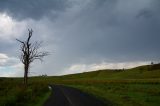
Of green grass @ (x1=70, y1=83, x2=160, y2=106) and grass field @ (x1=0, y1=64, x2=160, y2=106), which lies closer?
green grass @ (x1=70, y1=83, x2=160, y2=106)

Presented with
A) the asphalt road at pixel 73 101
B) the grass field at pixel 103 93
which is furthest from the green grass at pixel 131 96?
the asphalt road at pixel 73 101

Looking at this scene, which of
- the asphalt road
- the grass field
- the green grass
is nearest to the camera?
the asphalt road

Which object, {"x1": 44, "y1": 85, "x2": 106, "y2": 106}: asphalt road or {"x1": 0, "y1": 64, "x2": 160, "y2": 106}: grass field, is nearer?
{"x1": 44, "y1": 85, "x2": 106, "y2": 106}: asphalt road

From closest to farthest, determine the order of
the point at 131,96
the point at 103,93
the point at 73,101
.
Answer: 1. the point at 73,101
2. the point at 131,96
3. the point at 103,93

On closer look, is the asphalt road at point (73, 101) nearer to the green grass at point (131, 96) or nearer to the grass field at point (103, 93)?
the grass field at point (103, 93)

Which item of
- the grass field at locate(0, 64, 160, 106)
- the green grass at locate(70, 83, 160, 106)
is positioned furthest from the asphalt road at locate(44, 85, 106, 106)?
the green grass at locate(70, 83, 160, 106)

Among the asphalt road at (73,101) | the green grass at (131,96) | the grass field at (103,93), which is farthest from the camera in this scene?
the grass field at (103,93)

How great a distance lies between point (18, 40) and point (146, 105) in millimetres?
26799

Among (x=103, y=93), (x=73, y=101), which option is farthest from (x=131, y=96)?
(x=103, y=93)

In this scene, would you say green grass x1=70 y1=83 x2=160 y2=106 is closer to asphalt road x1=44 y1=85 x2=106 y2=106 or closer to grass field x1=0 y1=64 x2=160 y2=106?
grass field x1=0 y1=64 x2=160 y2=106

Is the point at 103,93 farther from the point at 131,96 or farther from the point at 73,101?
the point at 73,101

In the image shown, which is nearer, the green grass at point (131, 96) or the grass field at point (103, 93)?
the green grass at point (131, 96)

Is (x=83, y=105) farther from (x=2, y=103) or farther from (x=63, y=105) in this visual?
(x=2, y=103)

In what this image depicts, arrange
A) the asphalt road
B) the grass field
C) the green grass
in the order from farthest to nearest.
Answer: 1. the grass field
2. the green grass
3. the asphalt road
